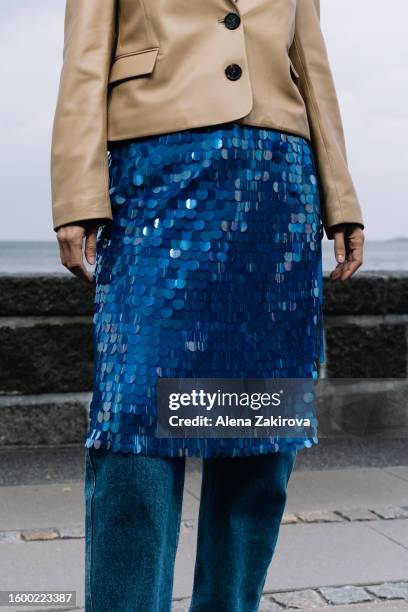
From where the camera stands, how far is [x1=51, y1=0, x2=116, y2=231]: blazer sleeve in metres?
1.97

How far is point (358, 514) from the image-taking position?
144 inches

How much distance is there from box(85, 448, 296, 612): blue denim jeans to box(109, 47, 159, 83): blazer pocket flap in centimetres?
77

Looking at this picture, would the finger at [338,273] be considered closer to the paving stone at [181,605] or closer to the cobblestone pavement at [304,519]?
the paving stone at [181,605]

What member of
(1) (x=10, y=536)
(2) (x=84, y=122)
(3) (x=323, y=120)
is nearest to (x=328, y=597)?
(1) (x=10, y=536)

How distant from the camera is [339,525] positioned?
11.5 ft

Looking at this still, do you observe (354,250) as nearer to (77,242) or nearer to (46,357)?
(77,242)

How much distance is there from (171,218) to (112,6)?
1.55 feet

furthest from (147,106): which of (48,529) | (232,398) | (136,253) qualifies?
(48,529)

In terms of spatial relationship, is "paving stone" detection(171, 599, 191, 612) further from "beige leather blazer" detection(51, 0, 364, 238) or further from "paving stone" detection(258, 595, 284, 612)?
"beige leather blazer" detection(51, 0, 364, 238)

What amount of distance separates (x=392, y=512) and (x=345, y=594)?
0.90m

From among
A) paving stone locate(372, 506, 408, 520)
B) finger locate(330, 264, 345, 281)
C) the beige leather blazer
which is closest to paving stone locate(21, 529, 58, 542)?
paving stone locate(372, 506, 408, 520)

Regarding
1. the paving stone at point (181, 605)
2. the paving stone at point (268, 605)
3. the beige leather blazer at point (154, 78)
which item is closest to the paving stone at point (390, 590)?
the paving stone at point (268, 605)

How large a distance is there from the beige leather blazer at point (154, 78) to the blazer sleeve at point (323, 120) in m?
0.14

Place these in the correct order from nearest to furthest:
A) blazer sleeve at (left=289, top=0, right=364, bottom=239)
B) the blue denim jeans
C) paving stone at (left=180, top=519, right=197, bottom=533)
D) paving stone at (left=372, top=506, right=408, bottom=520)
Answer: the blue denim jeans
blazer sleeve at (left=289, top=0, right=364, bottom=239)
paving stone at (left=180, top=519, right=197, bottom=533)
paving stone at (left=372, top=506, right=408, bottom=520)
